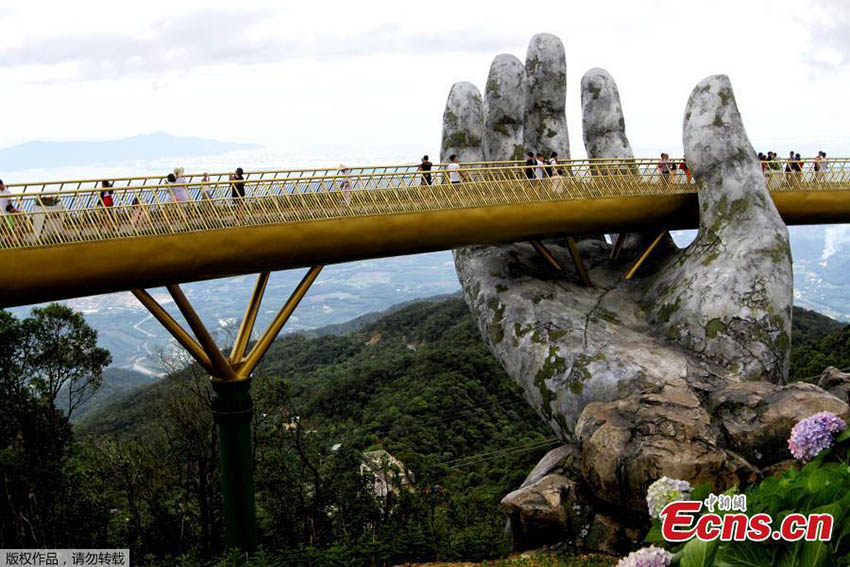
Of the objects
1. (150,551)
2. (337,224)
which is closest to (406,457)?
(150,551)

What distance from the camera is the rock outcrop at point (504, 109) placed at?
1850cm

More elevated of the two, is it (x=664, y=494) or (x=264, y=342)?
(x=264, y=342)

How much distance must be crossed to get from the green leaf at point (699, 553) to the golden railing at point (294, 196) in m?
8.99

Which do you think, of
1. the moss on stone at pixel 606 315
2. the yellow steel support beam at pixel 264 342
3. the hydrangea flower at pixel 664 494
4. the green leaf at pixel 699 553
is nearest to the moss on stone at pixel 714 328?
the moss on stone at pixel 606 315

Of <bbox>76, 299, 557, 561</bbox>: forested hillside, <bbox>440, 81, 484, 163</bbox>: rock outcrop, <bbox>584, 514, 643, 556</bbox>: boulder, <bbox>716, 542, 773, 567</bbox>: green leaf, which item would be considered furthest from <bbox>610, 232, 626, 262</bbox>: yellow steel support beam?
<bbox>716, 542, 773, 567</bbox>: green leaf

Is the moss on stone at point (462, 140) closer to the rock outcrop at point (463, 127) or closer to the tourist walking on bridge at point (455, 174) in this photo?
the rock outcrop at point (463, 127)

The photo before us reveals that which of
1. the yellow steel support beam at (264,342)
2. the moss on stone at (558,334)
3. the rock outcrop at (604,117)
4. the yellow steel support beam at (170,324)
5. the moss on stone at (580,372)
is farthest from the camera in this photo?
the rock outcrop at (604,117)

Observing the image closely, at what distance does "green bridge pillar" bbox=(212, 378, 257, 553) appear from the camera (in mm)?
13742

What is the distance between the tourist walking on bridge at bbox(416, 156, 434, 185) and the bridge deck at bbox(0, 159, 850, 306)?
122 millimetres

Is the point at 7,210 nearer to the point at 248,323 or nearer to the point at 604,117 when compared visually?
the point at 248,323

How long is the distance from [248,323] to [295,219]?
1.73 meters

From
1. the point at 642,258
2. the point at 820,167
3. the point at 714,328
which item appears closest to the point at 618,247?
the point at 642,258

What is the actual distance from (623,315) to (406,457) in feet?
22.5

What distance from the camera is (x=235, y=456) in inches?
541
